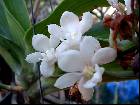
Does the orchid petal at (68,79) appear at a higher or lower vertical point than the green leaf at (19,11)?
lower

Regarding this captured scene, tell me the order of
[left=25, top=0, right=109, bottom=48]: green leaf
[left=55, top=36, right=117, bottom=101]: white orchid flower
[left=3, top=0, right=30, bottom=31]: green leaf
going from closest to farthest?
[left=55, top=36, right=117, bottom=101]: white orchid flower, [left=25, top=0, right=109, bottom=48]: green leaf, [left=3, top=0, right=30, bottom=31]: green leaf

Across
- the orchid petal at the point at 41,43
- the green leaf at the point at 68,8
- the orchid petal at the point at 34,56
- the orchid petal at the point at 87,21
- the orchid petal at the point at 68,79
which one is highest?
the green leaf at the point at 68,8

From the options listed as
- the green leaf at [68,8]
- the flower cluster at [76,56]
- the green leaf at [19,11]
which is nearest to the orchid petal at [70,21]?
the flower cluster at [76,56]

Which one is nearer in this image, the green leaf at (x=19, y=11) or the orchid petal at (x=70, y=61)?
the orchid petal at (x=70, y=61)

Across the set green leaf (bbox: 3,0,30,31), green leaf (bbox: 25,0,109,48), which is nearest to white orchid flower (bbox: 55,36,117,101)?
green leaf (bbox: 25,0,109,48)

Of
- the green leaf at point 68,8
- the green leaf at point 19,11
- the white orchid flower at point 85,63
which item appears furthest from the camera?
the green leaf at point 19,11

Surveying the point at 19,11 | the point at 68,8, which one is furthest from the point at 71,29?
the point at 19,11

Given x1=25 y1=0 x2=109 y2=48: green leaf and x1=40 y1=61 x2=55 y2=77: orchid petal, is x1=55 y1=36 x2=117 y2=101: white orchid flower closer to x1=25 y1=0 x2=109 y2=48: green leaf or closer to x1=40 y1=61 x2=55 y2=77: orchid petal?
x1=40 y1=61 x2=55 y2=77: orchid petal

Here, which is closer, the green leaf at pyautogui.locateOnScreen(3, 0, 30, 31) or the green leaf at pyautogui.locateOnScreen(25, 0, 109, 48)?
the green leaf at pyautogui.locateOnScreen(25, 0, 109, 48)

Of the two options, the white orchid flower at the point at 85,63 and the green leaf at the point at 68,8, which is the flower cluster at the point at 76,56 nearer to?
the white orchid flower at the point at 85,63
